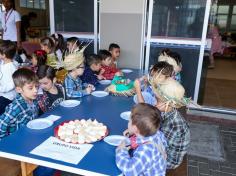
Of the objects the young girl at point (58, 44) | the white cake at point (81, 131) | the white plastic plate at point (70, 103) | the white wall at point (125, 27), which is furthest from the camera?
the white wall at point (125, 27)

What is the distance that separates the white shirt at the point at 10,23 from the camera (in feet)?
15.4

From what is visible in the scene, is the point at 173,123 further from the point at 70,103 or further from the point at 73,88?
the point at 73,88

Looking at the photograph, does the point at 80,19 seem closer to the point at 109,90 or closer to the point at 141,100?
the point at 109,90

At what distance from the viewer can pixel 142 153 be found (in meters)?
1.38

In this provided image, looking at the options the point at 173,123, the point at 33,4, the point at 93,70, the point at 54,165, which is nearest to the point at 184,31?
the point at 93,70

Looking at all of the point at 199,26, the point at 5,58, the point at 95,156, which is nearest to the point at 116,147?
the point at 95,156

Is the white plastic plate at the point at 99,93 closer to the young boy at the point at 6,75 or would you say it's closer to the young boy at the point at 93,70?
the young boy at the point at 93,70

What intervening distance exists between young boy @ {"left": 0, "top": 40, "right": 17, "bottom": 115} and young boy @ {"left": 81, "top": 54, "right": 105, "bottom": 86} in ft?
2.83

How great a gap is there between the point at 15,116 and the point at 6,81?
3.17ft

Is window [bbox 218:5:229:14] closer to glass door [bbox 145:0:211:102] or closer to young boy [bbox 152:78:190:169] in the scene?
glass door [bbox 145:0:211:102]

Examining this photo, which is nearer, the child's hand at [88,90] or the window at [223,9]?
the child's hand at [88,90]

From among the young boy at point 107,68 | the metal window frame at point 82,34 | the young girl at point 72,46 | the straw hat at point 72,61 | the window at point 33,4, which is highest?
the window at point 33,4

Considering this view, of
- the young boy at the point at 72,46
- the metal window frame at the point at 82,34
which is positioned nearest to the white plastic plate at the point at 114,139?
the young boy at the point at 72,46

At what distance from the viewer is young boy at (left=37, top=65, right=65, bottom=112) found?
2.37 metres
